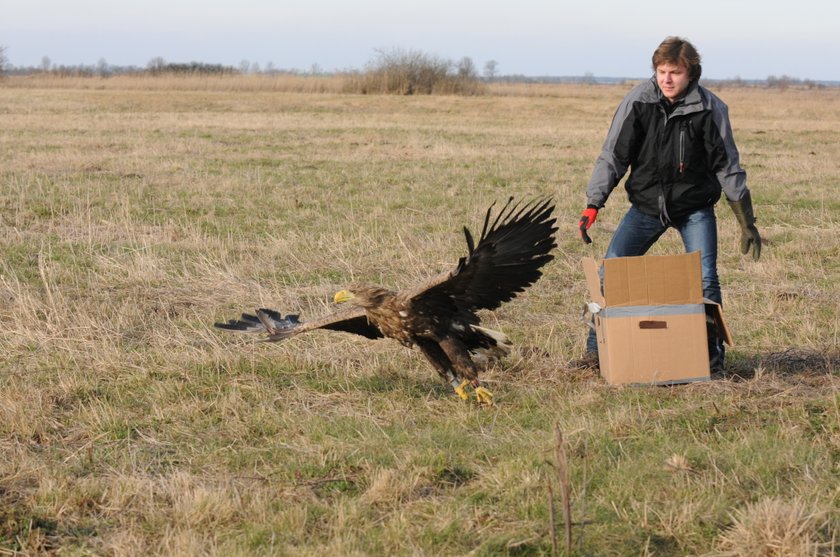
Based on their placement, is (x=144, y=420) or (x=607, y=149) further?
(x=607, y=149)

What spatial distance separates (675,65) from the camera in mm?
5367

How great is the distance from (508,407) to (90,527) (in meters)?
2.35

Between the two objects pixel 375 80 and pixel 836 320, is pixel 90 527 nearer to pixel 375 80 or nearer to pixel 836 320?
pixel 836 320

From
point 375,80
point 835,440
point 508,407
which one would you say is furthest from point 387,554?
point 375,80

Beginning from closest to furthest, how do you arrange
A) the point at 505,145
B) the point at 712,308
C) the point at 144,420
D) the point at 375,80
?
the point at 144,420, the point at 712,308, the point at 505,145, the point at 375,80

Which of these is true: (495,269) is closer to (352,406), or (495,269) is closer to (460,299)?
(460,299)

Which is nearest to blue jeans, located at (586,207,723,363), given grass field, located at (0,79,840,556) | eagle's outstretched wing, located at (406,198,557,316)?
grass field, located at (0,79,840,556)

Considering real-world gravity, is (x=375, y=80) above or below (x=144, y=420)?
above

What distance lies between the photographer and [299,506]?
3957 mm

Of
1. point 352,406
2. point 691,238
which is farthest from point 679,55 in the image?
point 352,406

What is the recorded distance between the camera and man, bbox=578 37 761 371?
18.0 ft

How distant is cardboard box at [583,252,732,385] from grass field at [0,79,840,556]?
12cm

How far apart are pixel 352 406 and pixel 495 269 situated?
1095 mm

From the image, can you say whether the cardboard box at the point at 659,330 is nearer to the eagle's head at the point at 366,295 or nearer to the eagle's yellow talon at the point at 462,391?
the eagle's yellow talon at the point at 462,391
